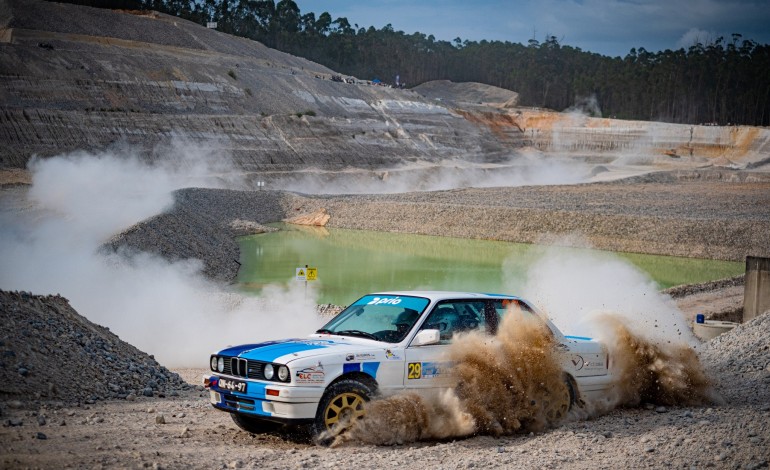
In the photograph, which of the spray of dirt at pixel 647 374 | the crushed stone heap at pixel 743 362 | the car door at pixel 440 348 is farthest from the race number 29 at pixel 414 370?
the crushed stone heap at pixel 743 362

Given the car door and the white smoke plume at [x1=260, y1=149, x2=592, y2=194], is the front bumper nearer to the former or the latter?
the car door

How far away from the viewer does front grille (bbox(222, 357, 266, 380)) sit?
918 centimetres

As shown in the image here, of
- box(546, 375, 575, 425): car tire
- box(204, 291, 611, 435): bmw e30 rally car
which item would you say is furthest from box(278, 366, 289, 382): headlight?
box(546, 375, 575, 425): car tire

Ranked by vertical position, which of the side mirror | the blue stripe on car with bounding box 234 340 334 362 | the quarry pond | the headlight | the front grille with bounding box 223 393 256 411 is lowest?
the quarry pond

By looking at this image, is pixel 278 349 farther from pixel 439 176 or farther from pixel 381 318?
pixel 439 176

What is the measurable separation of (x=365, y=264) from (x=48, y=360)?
28.6 meters

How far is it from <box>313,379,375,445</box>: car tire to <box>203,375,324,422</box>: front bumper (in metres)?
0.10

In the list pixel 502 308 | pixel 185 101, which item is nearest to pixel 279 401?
pixel 502 308

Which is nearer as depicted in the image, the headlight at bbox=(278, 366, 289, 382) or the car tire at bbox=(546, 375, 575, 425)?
the headlight at bbox=(278, 366, 289, 382)

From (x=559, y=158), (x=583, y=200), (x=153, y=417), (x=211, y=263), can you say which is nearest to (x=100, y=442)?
(x=153, y=417)

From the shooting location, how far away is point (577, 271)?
1251 inches

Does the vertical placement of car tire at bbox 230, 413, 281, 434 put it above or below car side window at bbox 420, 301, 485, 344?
below

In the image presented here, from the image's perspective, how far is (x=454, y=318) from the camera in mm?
10148

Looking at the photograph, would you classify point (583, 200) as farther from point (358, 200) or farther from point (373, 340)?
point (373, 340)
